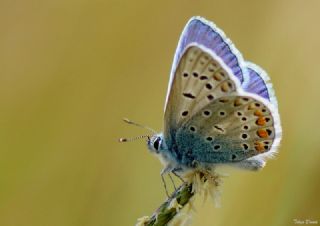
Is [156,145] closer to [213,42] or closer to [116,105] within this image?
[213,42]

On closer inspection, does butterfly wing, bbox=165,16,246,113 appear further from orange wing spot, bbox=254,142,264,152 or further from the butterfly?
orange wing spot, bbox=254,142,264,152

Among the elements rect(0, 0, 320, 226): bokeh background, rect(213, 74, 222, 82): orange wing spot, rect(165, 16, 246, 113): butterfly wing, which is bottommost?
rect(0, 0, 320, 226): bokeh background

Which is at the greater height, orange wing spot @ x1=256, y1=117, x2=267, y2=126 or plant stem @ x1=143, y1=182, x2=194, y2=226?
orange wing spot @ x1=256, y1=117, x2=267, y2=126

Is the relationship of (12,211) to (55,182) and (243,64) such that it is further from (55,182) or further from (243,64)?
(243,64)

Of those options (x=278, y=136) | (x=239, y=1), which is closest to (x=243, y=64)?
(x=278, y=136)

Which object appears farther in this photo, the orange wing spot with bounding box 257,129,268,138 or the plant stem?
the orange wing spot with bounding box 257,129,268,138

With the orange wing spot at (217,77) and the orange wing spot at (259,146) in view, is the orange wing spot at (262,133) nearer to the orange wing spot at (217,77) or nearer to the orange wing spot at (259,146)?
the orange wing spot at (259,146)

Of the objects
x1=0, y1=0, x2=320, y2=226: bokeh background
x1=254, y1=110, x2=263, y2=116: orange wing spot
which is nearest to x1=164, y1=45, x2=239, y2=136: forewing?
x1=254, y1=110, x2=263, y2=116: orange wing spot
